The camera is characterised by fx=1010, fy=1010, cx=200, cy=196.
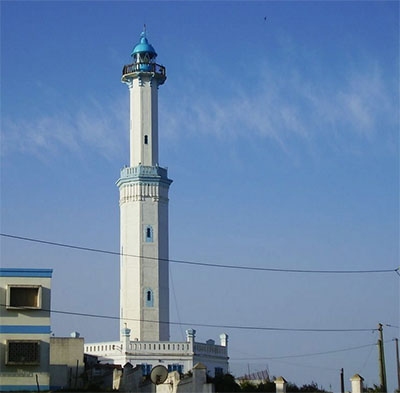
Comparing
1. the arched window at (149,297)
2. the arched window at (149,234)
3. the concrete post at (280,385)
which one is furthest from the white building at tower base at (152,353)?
the concrete post at (280,385)

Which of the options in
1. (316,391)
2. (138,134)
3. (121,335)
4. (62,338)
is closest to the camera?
(316,391)

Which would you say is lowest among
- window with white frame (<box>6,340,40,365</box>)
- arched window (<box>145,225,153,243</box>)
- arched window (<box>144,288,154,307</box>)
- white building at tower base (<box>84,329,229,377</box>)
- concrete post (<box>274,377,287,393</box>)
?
concrete post (<box>274,377,287,393</box>)

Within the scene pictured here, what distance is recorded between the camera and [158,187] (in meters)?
59.7

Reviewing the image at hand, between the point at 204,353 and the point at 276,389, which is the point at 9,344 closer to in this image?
the point at 276,389

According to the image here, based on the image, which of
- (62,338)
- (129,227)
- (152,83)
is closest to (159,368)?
(62,338)

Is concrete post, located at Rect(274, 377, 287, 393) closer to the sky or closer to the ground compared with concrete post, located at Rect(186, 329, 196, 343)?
closer to the ground

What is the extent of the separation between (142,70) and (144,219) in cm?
925

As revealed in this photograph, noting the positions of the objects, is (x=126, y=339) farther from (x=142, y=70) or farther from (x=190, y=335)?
(x=142, y=70)

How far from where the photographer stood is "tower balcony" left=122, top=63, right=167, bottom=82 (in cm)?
6138

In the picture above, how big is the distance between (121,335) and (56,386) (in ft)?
39.4

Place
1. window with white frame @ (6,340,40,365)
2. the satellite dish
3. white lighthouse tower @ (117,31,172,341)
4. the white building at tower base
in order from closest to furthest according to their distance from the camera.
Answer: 1. the satellite dish
2. window with white frame @ (6,340,40,365)
3. the white building at tower base
4. white lighthouse tower @ (117,31,172,341)

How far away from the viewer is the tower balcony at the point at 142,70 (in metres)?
61.4

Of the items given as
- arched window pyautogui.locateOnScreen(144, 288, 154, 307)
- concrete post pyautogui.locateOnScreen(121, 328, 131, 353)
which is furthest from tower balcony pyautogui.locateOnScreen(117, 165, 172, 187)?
concrete post pyautogui.locateOnScreen(121, 328, 131, 353)

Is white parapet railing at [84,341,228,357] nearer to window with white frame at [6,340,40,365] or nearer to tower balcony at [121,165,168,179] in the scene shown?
tower balcony at [121,165,168,179]
